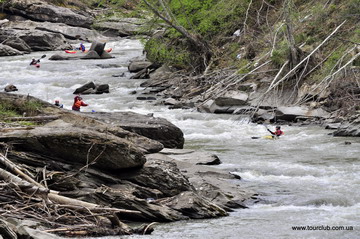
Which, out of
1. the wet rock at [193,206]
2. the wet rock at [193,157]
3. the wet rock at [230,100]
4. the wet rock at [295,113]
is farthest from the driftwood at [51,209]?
the wet rock at [230,100]

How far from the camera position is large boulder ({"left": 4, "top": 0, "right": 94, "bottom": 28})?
168 feet

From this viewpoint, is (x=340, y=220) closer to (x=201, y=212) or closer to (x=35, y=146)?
(x=201, y=212)

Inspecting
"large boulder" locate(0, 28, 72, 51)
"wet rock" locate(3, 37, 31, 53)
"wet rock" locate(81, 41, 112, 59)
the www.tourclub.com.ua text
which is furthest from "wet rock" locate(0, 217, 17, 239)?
"large boulder" locate(0, 28, 72, 51)

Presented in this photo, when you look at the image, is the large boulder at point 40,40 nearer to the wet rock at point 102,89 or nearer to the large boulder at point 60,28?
the large boulder at point 60,28

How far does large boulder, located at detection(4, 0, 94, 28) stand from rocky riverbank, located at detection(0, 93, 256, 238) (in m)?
42.4

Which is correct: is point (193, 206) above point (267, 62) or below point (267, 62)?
above

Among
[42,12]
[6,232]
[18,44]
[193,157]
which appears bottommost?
[42,12]

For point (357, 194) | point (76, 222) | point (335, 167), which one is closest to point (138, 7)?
point (335, 167)

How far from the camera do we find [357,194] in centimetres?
1037

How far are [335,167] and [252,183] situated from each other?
219 centimetres

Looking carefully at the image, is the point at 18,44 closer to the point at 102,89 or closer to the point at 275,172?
the point at 102,89

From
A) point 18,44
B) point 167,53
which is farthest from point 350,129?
point 18,44

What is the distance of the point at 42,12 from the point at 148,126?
132ft

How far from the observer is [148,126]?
13.6 m
